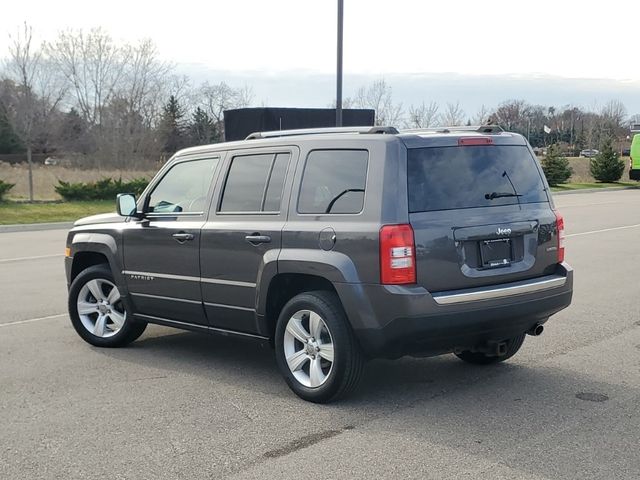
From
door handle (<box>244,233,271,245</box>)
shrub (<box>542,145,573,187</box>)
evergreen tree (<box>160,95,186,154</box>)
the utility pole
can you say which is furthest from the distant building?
evergreen tree (<box>160,95,186,154</box>)

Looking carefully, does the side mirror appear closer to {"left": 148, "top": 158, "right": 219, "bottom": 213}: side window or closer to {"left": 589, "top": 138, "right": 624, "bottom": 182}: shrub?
{"left": 148, "top": 158, "right": 219, "bottom": 213}: side window

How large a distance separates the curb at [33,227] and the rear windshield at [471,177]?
1824 centimetres

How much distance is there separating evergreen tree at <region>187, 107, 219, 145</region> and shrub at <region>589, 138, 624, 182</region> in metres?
35.0

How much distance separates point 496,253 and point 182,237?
100 inches

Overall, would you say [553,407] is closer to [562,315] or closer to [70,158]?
[562,315]

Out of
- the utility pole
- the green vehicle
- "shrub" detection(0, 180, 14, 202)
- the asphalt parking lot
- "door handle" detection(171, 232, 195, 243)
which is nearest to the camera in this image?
the asphalt parking lot

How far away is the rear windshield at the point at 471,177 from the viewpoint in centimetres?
524

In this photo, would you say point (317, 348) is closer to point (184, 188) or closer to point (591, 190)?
point (184, 188)

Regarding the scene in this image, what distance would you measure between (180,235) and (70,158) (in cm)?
5154

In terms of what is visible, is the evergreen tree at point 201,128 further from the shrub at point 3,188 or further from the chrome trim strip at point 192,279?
the chrome trim strip at point 192,279

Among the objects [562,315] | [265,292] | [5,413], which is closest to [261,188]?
[265,292]

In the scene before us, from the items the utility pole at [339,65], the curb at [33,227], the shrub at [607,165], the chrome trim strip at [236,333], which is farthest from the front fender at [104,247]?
the shrub at [607,165]

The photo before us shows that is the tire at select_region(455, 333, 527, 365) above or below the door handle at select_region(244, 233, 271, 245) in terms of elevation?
below

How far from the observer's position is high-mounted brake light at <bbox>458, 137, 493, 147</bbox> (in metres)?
5.49
